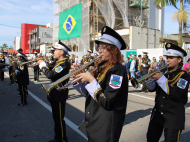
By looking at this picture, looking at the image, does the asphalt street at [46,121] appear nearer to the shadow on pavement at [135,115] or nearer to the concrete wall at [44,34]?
the shadow on pavement at [135,115]

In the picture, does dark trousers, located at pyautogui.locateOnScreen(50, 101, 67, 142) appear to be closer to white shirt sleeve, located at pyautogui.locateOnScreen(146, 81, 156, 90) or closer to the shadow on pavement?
white shirt sleeve, located at pyautogui.locateOnScreen(146, 81, 156, 90)

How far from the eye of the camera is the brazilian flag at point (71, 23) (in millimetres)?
26344

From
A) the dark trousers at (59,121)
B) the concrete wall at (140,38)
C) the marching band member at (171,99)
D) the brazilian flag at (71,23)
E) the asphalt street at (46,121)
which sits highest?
the brazilian flag at (71,23)

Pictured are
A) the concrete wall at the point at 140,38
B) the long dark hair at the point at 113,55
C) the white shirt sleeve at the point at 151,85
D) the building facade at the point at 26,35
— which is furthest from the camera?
the building facade at the point at 26,35

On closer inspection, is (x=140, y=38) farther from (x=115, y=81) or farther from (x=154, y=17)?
(x=115, y=81)

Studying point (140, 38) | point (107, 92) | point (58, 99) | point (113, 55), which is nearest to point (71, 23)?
point (140, 38)

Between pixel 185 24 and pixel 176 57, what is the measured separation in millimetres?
8371

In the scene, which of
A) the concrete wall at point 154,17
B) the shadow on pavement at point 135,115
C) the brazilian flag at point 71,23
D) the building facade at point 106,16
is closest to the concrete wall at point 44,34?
the brazilian flag at point 71,23

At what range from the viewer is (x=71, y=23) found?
2805cm

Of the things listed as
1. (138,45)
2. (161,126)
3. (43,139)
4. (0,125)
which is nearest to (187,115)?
(161,126)

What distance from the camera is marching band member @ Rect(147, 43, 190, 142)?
245 cm

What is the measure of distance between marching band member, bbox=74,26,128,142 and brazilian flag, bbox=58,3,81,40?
82.0ft

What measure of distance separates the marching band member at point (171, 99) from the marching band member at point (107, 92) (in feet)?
2.52

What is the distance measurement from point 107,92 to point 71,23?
2764 cm
